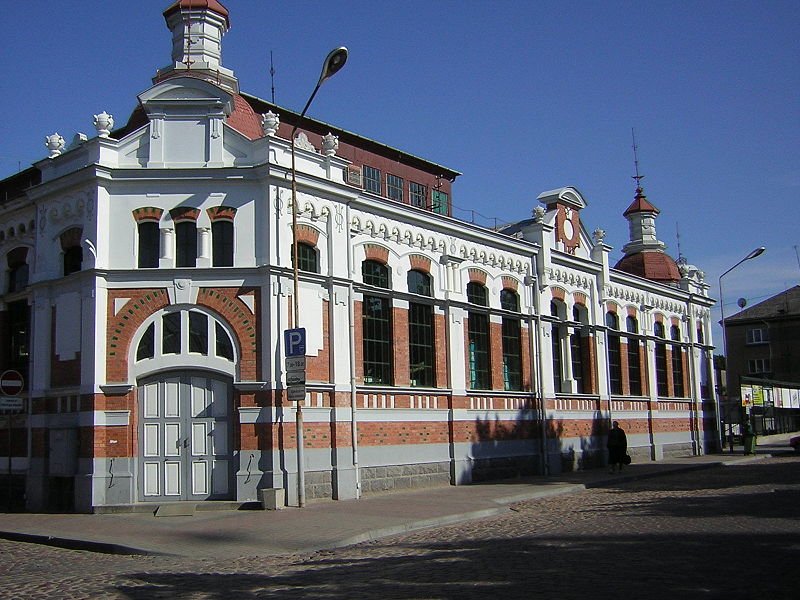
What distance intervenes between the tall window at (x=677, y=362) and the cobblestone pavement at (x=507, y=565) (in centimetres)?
2322

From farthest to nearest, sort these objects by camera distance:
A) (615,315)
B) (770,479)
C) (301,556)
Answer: (615,315) → (770,479) → (301,556)

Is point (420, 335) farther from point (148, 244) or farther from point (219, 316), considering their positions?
point (148, 244)

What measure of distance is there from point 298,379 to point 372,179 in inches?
514

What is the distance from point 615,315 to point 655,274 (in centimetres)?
657

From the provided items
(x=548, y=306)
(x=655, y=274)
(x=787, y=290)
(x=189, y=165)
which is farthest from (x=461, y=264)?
(x=787, y=290)

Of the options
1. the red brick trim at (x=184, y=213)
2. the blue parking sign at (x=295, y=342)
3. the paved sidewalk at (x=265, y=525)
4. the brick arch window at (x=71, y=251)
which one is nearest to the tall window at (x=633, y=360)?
the paved sidewalk at (x=265, y=525)

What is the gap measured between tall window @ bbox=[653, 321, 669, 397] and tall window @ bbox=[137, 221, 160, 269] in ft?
82.2

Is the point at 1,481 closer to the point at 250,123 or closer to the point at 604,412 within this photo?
the point at 250,123

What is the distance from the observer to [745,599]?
848 centimetres

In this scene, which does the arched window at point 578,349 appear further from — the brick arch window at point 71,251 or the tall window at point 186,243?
the brick arch window at point 71,251

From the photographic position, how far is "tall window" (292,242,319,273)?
20.8 metres

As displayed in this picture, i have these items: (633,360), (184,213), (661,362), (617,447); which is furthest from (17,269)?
(661,362)

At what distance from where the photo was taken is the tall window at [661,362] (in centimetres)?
3806

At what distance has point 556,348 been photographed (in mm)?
30891
